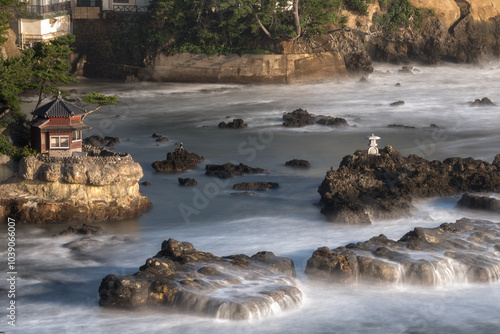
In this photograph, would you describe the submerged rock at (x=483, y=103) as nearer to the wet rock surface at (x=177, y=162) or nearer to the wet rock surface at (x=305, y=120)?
the wet rock surface at (x=305, y=120)

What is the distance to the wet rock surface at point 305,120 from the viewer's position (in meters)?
49.6

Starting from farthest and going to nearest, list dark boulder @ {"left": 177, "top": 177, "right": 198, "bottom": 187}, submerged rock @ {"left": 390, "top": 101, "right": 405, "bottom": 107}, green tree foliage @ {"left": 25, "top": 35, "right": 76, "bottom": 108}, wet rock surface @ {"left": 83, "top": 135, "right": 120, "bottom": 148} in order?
submerged rock @ {"left": 390, "top": 101, "right": 405, "bottom": 107} → wet rock surface @ {"left": 83, "top": 135, "right": 120, "bottom": 148} → dark boulder @ {"left": 177, "top": 177, "right": 198, "bottom": 187} → green tree foliage @ {"left": 25, "top": 35, "right": 76, "bottom": 108}

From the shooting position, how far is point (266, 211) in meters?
33.9

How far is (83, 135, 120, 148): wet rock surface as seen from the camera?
4431 centimetres

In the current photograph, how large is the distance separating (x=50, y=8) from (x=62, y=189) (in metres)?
34.3

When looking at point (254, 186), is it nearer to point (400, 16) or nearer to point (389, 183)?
point (389, 183)

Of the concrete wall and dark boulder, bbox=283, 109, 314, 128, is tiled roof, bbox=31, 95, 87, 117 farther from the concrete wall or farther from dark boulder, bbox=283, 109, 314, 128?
the concrete wall

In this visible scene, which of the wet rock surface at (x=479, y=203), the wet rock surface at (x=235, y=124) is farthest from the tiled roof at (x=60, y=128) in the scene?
the wet rock surface at (x=235, y=124)

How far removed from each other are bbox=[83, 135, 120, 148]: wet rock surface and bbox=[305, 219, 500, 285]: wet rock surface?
2012 cm

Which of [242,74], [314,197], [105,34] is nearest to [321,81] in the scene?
[242,74]

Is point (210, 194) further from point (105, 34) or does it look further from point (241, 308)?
point (105, 34)

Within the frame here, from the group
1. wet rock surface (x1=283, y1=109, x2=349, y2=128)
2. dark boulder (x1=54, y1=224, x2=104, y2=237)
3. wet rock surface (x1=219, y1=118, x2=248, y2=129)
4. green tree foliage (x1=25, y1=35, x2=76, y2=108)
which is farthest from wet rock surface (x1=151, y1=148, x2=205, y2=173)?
wet rock surface (x1=283, y1=109, x2=349, y2=128)

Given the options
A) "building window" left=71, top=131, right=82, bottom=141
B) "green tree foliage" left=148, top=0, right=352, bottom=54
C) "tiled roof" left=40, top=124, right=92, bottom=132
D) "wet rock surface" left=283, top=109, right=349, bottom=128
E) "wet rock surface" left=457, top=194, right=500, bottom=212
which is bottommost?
"wet rock surface" left=457, top=194, right=500, bottom=212

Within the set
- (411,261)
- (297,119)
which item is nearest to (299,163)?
(297,119)
